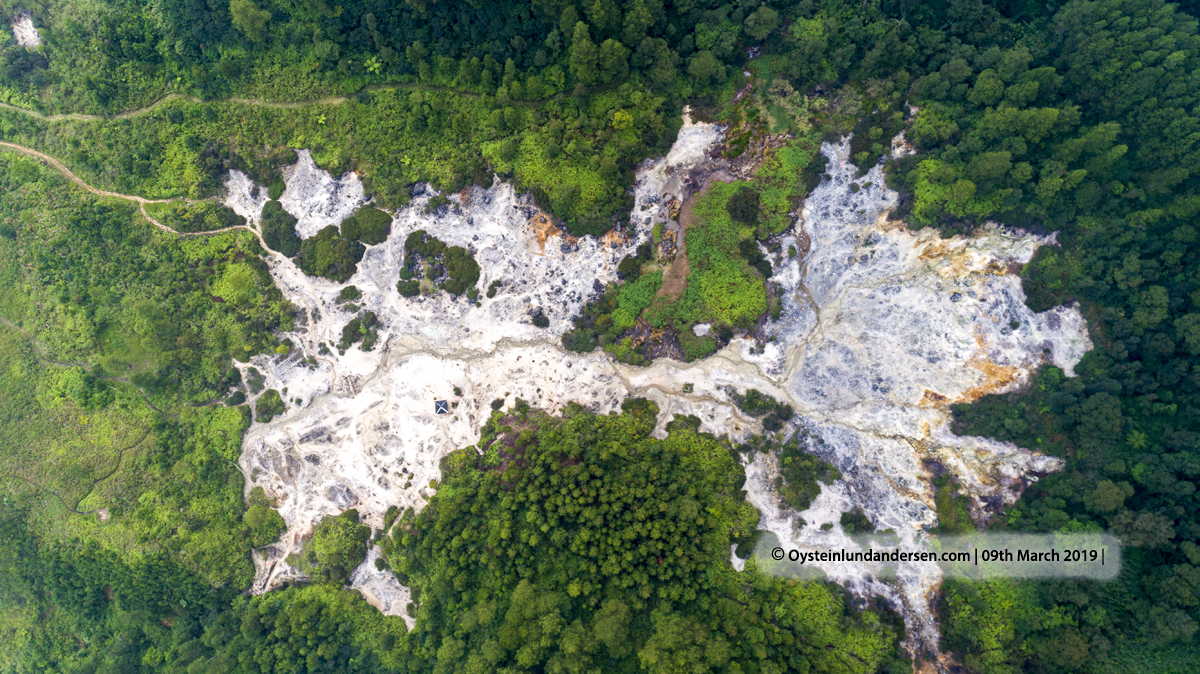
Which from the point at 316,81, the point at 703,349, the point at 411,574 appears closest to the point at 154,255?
the point at 316,81

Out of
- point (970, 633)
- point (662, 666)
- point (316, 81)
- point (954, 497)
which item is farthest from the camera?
point (316, 81)

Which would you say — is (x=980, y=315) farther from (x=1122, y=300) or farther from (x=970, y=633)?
(x=970, y=633)

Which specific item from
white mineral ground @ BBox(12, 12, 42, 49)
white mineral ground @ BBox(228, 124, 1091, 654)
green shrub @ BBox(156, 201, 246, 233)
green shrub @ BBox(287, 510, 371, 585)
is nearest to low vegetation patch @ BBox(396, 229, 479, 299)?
white mineral ground @ BBox(228, 124, 1091, 654)

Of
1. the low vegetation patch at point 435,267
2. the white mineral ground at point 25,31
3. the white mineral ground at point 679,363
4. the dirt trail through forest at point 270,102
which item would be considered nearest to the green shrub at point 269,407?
the white mineral ground at point 679,363

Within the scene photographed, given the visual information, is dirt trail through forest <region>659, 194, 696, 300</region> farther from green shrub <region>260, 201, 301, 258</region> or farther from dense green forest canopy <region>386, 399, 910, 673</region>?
green shrub <region>260, 201, 301, 258</region>

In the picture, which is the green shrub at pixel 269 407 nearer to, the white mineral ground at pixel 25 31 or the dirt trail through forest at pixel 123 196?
Result: the dirt trail through forest at pixel 123 196
